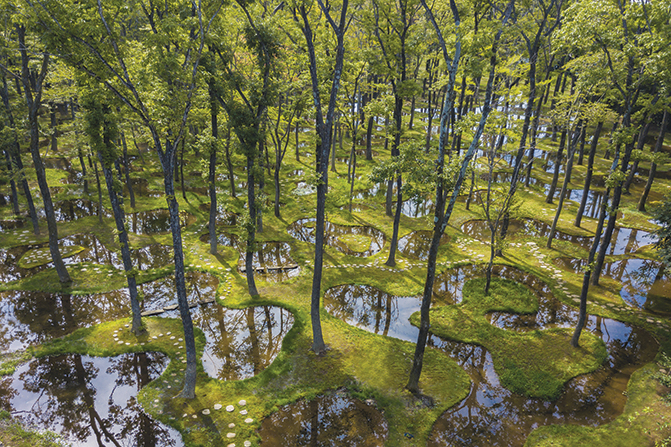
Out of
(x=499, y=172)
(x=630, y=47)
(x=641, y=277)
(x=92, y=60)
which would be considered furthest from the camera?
(x=499, y=172)

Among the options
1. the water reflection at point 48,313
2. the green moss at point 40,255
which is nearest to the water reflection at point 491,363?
the water reflection at point 48,313

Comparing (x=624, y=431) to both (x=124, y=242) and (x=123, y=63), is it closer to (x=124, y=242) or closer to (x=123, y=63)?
(x=124, y=242)

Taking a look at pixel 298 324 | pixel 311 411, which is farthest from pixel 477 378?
pixel 298 324

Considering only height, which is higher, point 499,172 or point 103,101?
point 103,101

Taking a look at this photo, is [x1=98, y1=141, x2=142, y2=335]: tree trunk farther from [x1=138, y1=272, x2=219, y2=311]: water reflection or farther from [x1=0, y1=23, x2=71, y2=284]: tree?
[x1=0, y1=23, x2=71, y2=284]: tree

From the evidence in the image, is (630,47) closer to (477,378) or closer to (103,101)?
(477,378)

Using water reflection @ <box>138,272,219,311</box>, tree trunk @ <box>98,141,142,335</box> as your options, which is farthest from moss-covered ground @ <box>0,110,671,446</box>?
tree trunk @ <box>98,141,142,335</box>

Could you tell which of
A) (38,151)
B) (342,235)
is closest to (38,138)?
(38,151)

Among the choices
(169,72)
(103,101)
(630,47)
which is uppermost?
(630,47)
